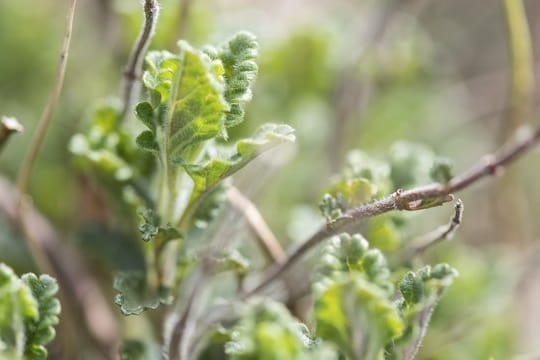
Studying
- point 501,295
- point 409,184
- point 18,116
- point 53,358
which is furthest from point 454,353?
point 18,116

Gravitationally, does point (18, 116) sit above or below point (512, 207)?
below

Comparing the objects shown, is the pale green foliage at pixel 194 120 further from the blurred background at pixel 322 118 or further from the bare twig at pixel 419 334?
the blurred background at pixel 322 118

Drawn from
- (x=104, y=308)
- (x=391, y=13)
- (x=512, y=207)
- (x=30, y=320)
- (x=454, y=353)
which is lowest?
(x=30, y=320)

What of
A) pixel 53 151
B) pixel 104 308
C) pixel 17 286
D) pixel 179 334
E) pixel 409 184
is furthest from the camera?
pixel 53 151

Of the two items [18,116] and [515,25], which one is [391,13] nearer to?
[515,25]

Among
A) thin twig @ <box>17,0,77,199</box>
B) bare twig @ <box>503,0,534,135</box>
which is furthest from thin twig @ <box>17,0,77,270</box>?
bare twig @ <box>503,0,534,135</box>

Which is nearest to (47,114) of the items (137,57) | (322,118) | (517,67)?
(137,57)

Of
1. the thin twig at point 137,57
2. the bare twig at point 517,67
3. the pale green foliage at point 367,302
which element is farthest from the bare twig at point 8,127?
the bare twig at point 517,67

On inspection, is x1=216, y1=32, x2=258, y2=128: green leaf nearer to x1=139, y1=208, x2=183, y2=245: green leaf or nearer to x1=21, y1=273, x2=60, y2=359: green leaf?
x1=139, y1=208, x2=183, y2=245: green leaf
